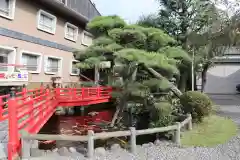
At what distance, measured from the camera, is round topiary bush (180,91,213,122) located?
9.48 metres

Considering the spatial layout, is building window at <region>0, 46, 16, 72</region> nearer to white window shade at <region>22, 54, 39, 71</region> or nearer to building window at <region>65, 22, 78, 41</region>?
white window shade at <region>22, 54, 39, 71</region>

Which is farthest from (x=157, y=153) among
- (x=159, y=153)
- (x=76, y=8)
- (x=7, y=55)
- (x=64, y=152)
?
(x=76, y=8)

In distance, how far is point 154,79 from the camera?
32.8 feet

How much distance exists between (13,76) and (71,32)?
8676 mm

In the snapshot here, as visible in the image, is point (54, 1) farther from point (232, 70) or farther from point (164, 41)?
point (232, 70)

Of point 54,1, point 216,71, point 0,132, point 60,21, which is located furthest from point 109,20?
point 216,71

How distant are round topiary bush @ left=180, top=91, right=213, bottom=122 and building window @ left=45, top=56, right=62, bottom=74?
888 centimetres

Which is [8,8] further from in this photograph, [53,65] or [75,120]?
[75,120]

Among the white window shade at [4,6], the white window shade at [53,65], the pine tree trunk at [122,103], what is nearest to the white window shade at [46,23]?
the white window shade at [53,65]

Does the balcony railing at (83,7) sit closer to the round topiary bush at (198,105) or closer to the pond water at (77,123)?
the pond water at (77,123)

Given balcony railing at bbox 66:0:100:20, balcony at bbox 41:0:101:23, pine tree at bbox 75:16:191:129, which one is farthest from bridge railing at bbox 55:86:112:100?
balcony railing at bbox 66:0:100:20

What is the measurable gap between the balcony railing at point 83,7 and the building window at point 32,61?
5721 millimetres

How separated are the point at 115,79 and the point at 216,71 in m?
18.0

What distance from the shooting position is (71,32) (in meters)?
18.3
